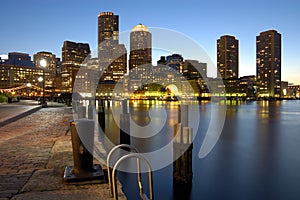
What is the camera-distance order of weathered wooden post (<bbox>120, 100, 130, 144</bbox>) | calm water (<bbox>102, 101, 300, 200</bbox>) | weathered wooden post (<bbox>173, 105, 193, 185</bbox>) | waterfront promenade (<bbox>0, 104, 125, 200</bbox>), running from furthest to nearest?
1. weathered wooden post (<bbox>120, 100, 130, 144</bbox>)
2. calm water (<bbox>102, 101, 300, 200</bbox>)
3. weathered wooden post (<bbox>173, 105, 193, 185</bbox>)
4. waterfront promenade (<bbox>0, 104, 125, 200</bbox>)

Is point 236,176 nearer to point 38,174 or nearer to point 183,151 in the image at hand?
point 183,151

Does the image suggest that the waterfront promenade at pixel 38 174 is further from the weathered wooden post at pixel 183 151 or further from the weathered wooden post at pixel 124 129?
the weathered wooden post at pixel 124 129

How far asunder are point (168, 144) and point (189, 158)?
32.0 ft

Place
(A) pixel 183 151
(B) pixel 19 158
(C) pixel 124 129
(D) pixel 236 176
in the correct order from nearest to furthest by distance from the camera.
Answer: (B) pixel 19 158, (A) pixel 183 151, (D) pixel 236 176, (C) pixel 124 129

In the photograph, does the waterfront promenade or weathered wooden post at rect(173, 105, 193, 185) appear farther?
weathered wooden post at rect(173, 105, 193, 185)

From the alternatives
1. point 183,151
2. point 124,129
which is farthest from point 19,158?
point 124,129

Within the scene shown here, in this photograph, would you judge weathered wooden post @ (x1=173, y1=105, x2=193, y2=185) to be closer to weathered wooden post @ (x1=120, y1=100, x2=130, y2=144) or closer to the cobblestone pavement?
the cobblestone pavement

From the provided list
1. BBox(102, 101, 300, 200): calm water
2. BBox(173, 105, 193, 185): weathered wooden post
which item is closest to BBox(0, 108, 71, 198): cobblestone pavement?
BBox(102, 101, 300, 200): calm water

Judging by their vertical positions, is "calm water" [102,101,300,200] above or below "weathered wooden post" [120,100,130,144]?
below

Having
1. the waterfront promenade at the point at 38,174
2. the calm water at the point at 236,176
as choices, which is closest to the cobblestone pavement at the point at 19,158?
the waterfront promenade at the point at 38,174

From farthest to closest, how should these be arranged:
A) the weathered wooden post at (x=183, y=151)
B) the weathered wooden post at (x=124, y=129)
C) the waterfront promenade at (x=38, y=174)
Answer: the weathered wooden post at (x=124, y=129), the weathered wooden post at (x=183, y=151), the waterfront promenade at (x=38, y=174)

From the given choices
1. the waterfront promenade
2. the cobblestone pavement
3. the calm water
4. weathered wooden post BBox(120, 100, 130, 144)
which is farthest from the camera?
weathered wooden post BBox(120, 100, 130, 144)

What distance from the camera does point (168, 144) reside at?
1859cm

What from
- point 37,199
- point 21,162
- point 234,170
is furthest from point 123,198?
point 234,170
